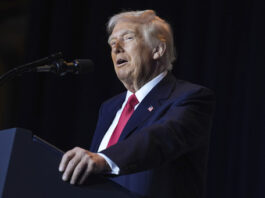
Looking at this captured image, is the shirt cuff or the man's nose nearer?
the shirt cuff

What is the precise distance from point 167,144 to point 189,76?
206cm

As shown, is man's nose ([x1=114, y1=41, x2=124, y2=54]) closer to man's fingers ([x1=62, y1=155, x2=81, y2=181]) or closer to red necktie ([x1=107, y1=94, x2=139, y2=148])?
red necktie ([x1=107, y1=94, x2=139, y2=148])

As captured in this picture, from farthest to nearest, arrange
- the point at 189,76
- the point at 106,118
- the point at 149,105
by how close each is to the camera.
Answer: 1. the point at 189,76
2. the point at 106,118
3. the point at 149,105

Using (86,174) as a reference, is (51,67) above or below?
above

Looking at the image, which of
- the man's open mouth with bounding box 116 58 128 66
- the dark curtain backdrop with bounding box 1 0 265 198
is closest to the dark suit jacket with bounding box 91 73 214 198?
the man's open mouth with bounding box 116 58 128 66

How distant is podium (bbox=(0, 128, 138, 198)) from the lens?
1.21 m

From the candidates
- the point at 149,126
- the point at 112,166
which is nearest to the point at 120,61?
the point at 149,126

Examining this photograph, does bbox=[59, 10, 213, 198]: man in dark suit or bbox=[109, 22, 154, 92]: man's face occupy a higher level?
bbox=[109, 22, 154, 92]: man's face

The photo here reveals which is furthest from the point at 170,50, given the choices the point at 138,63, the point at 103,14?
the point at 103,14

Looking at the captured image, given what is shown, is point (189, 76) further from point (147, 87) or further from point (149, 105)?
point (149, 105)

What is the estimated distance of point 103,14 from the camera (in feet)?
12.5

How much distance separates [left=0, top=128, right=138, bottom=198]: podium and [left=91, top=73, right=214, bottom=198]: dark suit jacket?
15cm

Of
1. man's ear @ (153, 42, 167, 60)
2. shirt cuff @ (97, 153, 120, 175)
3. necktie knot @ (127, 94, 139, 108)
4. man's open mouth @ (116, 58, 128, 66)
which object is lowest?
shirt cuff @ (97, 153, 120, 175)

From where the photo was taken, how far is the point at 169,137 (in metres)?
1.50
